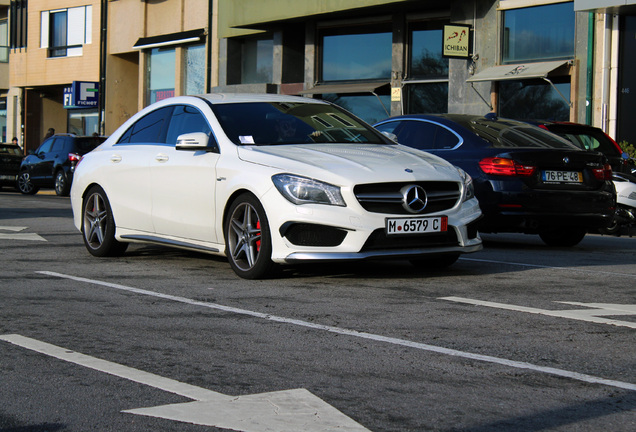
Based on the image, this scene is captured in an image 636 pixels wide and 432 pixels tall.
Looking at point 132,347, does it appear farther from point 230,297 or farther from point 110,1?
point 110,1

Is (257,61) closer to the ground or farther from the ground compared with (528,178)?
farther from the ground

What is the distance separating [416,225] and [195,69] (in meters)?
31.2

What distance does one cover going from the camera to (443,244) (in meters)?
8.02

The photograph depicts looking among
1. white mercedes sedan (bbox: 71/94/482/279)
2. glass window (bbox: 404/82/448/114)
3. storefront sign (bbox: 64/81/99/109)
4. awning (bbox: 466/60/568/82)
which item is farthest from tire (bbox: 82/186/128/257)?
storefront sign (bbox: 64/81/99/109)

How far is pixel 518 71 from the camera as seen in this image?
24.7 m

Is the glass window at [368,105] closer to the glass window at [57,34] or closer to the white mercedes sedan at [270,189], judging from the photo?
the glass window at [57,34]

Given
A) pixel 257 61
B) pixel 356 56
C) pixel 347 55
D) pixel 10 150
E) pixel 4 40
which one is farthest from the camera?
pixel 4 40

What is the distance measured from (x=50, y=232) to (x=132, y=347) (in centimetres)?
789

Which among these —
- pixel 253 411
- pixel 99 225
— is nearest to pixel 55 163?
pixel 99 225

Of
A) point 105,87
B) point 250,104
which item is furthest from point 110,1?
point 250,104

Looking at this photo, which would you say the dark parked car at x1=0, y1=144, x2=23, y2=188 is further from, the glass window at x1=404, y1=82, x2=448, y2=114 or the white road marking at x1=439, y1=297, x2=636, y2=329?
the white road marking at x1=439, y1=297, x2=636, y2=329

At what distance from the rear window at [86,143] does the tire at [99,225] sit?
689 inches

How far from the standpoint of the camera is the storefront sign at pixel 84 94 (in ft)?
A: 142

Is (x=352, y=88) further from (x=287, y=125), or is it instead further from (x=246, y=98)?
(x=287, y=125)
